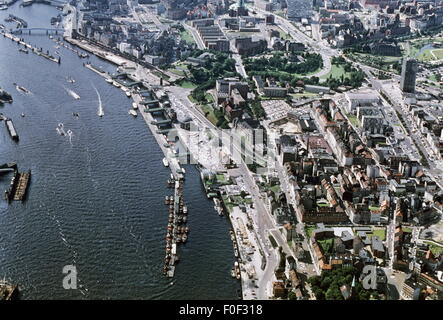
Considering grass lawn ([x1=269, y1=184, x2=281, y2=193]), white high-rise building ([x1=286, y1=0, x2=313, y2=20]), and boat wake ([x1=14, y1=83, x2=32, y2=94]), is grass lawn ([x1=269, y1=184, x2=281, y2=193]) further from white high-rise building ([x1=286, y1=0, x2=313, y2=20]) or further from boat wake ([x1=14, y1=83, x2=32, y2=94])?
white high-rise building ([x1=286, y1=0, x2=313, y2=20])

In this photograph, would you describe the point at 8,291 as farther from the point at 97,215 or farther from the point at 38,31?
the point at 38,31

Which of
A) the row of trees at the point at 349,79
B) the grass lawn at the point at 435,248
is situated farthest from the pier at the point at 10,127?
the row of trees at the point at 349,79

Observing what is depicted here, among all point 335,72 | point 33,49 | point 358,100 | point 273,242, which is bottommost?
point 335,72

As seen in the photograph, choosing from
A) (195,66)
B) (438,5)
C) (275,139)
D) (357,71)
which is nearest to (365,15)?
(438,5)

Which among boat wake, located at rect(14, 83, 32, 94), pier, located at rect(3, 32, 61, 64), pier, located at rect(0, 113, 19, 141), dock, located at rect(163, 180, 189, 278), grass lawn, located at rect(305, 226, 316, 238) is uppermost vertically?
pier, located at rect(3, 32, 61, 64)

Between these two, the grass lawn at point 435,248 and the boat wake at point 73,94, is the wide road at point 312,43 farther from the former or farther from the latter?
the grass lawn at point 435,248

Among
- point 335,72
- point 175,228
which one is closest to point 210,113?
point 175,228

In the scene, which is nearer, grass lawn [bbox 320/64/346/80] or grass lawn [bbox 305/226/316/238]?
grass lawn [bbox 305/226/316/238]

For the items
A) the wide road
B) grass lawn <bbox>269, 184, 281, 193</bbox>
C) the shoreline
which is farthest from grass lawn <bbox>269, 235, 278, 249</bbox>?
the wide road

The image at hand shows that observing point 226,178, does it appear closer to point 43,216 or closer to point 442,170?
point 43,216
